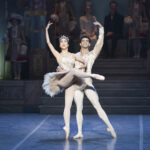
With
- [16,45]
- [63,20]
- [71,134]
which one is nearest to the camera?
[71,134]

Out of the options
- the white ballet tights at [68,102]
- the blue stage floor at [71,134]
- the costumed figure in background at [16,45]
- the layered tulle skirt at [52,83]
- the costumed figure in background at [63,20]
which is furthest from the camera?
the costumed figure in background at [63,20]

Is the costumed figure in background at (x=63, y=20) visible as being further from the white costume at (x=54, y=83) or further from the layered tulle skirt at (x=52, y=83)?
the layered tulle skirt at (x=52, y=83)

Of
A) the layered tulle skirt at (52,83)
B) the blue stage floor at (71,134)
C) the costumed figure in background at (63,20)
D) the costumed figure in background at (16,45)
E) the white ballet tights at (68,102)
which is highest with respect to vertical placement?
the costumed figure in background at (63,20)

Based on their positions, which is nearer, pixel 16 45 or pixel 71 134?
pixel 71 134

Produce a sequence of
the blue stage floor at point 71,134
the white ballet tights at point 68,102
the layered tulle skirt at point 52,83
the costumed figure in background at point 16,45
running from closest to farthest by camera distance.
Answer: the blue stage floor at point 71,134 < the layered tulle skirt at point 52,83 < the white ballet tights at point 68,102 < the costumed figure in background at point 16,45

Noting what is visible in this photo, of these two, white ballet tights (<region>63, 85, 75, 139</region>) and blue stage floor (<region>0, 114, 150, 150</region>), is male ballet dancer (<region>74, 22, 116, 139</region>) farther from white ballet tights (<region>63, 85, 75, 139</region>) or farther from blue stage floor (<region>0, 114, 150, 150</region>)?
blue stage floor (<region>0, 114, 150, 150</region>)

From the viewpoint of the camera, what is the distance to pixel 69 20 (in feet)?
44.6

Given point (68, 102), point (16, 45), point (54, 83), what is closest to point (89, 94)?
point (68, 102)

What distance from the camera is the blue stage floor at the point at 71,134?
→ 6.70 m

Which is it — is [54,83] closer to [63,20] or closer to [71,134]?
[71,134]

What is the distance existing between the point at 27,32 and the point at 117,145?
8.36 metres

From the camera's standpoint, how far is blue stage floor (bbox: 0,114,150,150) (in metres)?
6.70

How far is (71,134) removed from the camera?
7.88 metres

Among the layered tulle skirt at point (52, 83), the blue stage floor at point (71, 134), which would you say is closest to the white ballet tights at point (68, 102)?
the layered tulle skirt at point (52, 83)
